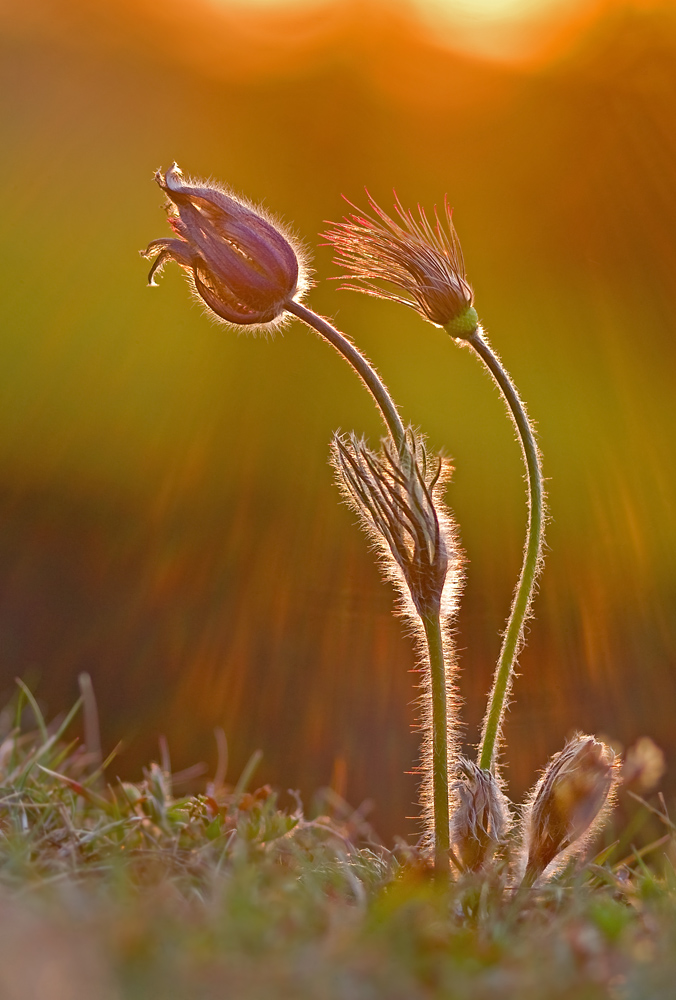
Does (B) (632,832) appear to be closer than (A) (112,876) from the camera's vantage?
No

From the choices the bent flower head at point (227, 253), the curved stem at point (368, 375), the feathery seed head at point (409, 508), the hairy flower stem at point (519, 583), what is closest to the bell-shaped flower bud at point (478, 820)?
the hairy flower stem at point (519, 583)

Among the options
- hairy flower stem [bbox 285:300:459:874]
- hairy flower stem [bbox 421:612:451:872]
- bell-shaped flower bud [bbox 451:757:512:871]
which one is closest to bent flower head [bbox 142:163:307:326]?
hairy flower stem [bbox 285:300:459:874]

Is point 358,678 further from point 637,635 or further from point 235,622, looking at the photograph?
point 637,635

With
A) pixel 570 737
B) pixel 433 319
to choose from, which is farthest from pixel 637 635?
pixel 433 319

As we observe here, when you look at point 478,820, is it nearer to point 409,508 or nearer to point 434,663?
point 434,663

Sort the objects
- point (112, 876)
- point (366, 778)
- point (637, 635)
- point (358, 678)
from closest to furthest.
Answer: point (112, 876) < point (366, 778) < point (358, 678) < point (637, 635)

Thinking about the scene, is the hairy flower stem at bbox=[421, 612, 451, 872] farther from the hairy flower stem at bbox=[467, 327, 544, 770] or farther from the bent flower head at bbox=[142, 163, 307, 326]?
the bent flower head at bbox=[142, 163, 307, 326]

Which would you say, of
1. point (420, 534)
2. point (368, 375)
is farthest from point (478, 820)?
point (368, 375)
